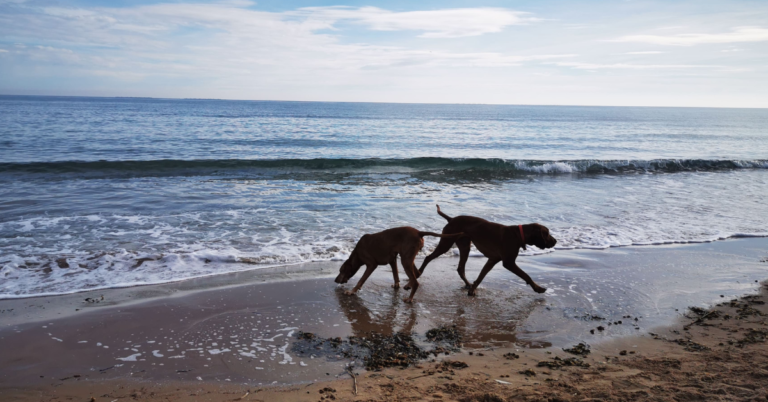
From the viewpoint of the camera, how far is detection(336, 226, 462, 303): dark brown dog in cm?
636

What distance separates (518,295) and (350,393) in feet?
11.8

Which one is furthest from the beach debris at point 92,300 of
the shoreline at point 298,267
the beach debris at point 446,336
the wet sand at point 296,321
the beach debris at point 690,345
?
the beach debris at point 690,345

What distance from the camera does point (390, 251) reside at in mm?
6469

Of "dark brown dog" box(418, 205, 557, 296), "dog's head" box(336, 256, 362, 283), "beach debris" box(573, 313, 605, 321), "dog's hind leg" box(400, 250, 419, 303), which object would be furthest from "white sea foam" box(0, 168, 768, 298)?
"beach debris" box(573, 313, 605, 321)

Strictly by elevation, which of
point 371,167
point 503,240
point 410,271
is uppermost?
point 503,240

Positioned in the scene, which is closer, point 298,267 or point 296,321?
→ point 296,321

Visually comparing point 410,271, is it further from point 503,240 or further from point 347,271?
point 503,240

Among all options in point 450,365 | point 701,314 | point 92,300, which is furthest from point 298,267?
point 701,314

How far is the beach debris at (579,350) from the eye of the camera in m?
4.78

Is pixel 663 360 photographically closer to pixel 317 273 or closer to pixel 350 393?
pixel 350 393

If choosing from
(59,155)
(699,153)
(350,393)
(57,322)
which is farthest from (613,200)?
(59,155)

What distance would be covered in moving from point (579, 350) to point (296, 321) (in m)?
3.01

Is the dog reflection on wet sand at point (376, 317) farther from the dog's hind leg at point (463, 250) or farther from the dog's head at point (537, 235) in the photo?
the dog's head at point (537, 235)

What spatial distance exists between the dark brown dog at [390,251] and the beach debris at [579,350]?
2027mm
